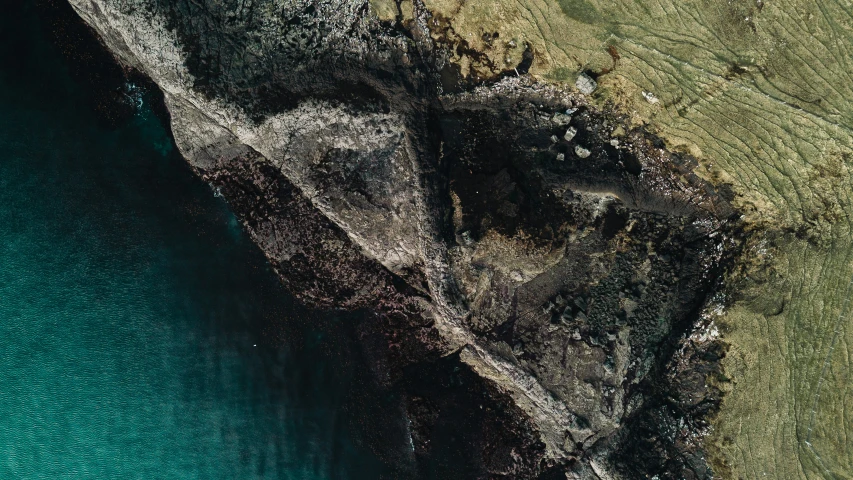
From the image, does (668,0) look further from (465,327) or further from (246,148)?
(246,148)

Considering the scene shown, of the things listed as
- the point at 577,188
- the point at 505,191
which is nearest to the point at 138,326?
the point at 505,191

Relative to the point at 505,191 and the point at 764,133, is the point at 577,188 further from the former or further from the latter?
the point at 764,133

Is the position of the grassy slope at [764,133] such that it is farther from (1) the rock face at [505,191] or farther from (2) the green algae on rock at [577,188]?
(1) the rock face at [505,191]

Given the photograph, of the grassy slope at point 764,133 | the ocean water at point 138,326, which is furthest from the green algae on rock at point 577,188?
the ocean water at point 138,326

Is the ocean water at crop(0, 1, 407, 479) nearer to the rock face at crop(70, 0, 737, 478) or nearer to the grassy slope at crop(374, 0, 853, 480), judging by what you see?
the rock face at crop(70, 0, 737, 478)

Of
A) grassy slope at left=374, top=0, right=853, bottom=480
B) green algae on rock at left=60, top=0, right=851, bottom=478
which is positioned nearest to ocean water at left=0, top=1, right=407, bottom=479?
green algae on rock at left=60, top=0, right=851, bottom=478

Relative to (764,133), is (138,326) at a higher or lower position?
lower

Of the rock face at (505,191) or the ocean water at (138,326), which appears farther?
the ocean water at (138,326)
